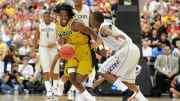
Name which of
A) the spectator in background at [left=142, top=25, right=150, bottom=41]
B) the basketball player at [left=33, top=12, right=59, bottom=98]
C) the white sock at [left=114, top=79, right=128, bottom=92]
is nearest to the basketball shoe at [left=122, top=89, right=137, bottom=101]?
the white sock at [left=114, top=79, right=128, bottom=92]

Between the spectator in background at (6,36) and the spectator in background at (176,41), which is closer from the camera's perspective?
the spectator in background at (176,41)

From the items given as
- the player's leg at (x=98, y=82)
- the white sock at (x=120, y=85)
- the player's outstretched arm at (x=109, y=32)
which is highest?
the player's outstretched arm at (x=109, y=32)

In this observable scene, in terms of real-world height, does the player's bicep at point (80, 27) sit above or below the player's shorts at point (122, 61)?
above

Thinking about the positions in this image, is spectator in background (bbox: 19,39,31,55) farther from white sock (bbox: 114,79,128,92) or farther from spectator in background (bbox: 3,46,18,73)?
white sock (bbox: 114,79,128,92)

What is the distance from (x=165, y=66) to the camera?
37.8 feet

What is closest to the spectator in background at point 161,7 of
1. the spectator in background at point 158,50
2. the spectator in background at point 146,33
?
the spectator in background at point 146,33

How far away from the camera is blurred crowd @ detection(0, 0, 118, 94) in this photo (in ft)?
39.8

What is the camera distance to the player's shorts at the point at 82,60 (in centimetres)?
719

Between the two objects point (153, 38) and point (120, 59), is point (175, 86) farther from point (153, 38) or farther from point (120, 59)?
point (120, 59)

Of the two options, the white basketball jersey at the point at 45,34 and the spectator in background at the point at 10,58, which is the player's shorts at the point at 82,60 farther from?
the spectator in background at the point at 10,58

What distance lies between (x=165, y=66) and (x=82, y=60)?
4.90 m

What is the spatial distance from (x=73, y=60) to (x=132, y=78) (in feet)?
3.92

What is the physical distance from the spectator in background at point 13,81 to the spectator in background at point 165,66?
4190 millimetres

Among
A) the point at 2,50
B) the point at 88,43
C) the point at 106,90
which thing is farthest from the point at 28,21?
the point at 88,43
